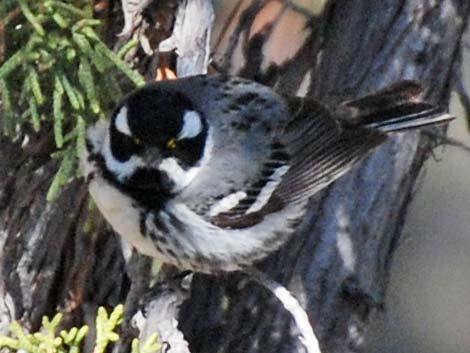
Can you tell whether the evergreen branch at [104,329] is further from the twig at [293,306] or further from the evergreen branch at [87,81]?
the evergreen branch at [87,81]

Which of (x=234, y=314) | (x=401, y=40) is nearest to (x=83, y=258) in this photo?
(x=234, y=314)

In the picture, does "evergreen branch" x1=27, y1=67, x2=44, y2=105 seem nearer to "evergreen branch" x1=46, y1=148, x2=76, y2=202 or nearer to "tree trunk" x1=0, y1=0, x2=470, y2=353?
"evergreen branch" x1=46, y1=148, x2=76, y2=202

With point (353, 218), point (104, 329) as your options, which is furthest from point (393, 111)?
point (104, 329)

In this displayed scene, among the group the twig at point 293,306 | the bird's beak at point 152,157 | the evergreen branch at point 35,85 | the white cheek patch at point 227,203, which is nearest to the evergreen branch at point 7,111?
the evergreen branch at point 35,85

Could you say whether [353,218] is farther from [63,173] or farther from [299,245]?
[63,173]

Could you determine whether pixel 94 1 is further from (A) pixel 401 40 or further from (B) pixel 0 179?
(A) pixel 401 40

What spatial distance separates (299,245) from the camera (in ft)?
14.0

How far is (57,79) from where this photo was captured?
3.73m

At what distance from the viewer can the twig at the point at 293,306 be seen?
366 centimetres

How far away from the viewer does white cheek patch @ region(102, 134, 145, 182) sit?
389cm

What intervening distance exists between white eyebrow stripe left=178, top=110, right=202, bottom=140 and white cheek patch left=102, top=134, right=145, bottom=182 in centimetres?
13

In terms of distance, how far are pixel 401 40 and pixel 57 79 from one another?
43.2 inches

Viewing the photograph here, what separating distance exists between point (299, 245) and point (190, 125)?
54 centimetres

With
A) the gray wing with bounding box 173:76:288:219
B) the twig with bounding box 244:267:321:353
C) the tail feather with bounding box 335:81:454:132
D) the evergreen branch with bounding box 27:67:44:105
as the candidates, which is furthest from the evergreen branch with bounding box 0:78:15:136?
the tail feather with bounding box 335:81:454:132
